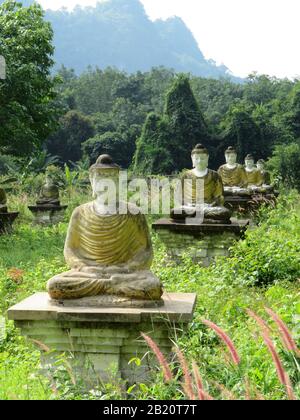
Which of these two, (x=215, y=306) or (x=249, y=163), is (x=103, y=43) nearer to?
(x=249, y=163)

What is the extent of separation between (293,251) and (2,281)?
3957 mm

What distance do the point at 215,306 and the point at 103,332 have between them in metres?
1.74

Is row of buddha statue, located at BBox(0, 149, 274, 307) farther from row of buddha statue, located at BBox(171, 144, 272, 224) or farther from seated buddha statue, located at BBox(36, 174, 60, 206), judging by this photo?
seated buddha statue, located at BBox(36, 174, 60, 206)

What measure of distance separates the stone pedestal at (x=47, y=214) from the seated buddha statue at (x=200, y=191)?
7.61 meters

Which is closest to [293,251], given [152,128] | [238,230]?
[238,230]

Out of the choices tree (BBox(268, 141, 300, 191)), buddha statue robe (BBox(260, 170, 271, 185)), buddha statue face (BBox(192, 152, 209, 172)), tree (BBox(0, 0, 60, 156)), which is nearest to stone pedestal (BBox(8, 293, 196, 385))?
buddha statue face (BBox(192, 152, 209, 172))

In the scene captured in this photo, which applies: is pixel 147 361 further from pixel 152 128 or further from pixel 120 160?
pixel 120 160

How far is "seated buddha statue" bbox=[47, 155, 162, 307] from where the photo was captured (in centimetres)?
487

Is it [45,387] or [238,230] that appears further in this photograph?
[238,230]

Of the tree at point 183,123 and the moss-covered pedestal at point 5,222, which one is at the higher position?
the tree at point 183,123

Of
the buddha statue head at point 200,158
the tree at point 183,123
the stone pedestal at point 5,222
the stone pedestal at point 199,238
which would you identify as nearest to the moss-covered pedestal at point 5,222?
the stone pedestal at point 5,222

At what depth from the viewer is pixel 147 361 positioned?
4.66 meters

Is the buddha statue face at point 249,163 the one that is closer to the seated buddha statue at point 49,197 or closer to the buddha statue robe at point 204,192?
the seated buddha statue at point 49,197

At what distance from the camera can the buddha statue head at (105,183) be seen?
5.21m
